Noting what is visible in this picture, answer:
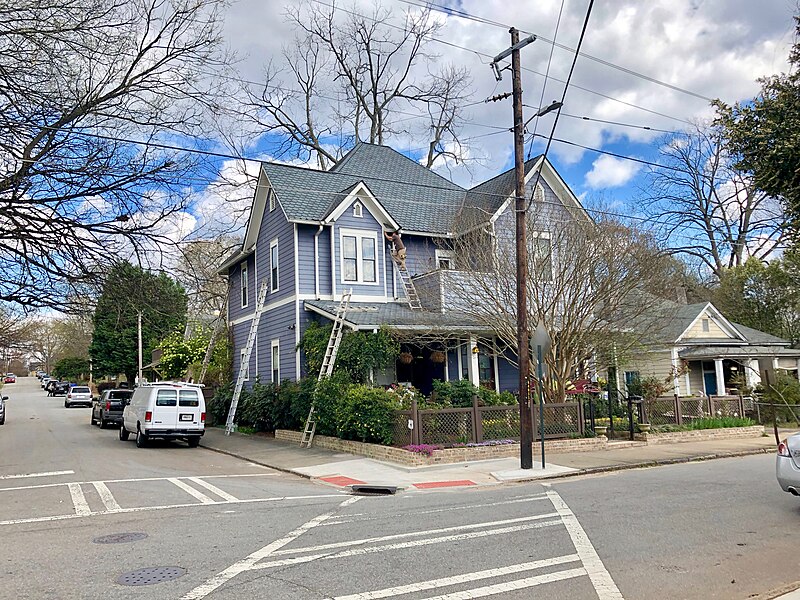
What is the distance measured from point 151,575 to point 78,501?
5.83m

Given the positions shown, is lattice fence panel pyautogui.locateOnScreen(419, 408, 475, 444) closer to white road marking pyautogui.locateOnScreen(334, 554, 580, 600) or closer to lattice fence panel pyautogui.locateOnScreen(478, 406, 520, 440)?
lattice fence panel pyautogui.locateOnScreen(478, 406, 520, 440)

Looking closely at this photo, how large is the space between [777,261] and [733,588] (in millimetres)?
34930

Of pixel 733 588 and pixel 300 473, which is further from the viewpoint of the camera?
pixel 300 473

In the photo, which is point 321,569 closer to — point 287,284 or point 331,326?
point 331,326

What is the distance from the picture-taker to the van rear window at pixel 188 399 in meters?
22.3

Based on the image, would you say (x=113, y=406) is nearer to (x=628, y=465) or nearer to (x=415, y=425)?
(x=415, y=425)

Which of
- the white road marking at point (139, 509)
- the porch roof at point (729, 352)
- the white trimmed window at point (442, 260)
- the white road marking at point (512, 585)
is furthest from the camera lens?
the porch roof at point (729, 352)

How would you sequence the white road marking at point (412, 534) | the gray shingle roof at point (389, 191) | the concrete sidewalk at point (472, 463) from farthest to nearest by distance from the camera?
the gray shingle roof at point (389, 191), the concrete sidewalk at point (472, 463), the white road marking at point (412, 534)

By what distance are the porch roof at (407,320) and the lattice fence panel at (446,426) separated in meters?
3.88

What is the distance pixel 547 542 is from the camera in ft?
26.2

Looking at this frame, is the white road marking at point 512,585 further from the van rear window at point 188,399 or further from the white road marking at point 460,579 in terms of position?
the van rear window at point 188,399

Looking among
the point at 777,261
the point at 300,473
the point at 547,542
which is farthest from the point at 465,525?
the point at 777,261

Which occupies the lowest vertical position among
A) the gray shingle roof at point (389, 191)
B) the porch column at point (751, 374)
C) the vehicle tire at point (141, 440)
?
the vehicle tire at point (141, 440)

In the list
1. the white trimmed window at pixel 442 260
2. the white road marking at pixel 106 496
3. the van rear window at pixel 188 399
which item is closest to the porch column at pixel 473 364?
the white trimmed window at pixel 442 260
